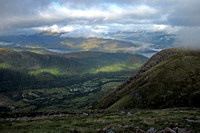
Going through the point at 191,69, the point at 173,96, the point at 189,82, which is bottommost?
the point at 173,96

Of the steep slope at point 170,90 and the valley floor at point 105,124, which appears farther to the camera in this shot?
the steep slope at point 170,90

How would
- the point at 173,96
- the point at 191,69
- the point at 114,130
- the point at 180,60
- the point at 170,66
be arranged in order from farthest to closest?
the point at 180,60 < the point at 170,66 < the point at 191,69 < the point at 173,96 < the point at 114,130

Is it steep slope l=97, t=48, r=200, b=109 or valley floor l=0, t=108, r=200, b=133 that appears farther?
steep slope l=97, t=48, r=200, b=109

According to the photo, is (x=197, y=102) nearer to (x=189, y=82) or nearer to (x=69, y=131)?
(x=189, y=82)

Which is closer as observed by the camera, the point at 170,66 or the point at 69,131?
the point at 69,131

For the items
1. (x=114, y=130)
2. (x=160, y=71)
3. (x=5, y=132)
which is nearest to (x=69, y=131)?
(x=114, y=130)

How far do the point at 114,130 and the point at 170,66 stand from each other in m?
106

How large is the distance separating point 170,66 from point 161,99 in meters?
44.7

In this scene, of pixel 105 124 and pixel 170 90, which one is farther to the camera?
pixel 170 90

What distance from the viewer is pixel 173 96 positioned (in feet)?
264

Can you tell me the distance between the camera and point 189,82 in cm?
8994

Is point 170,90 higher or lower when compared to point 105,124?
lower

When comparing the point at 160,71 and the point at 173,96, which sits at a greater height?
A: the point at 160,71

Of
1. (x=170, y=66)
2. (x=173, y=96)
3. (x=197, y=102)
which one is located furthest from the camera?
(x=170, y=66)
